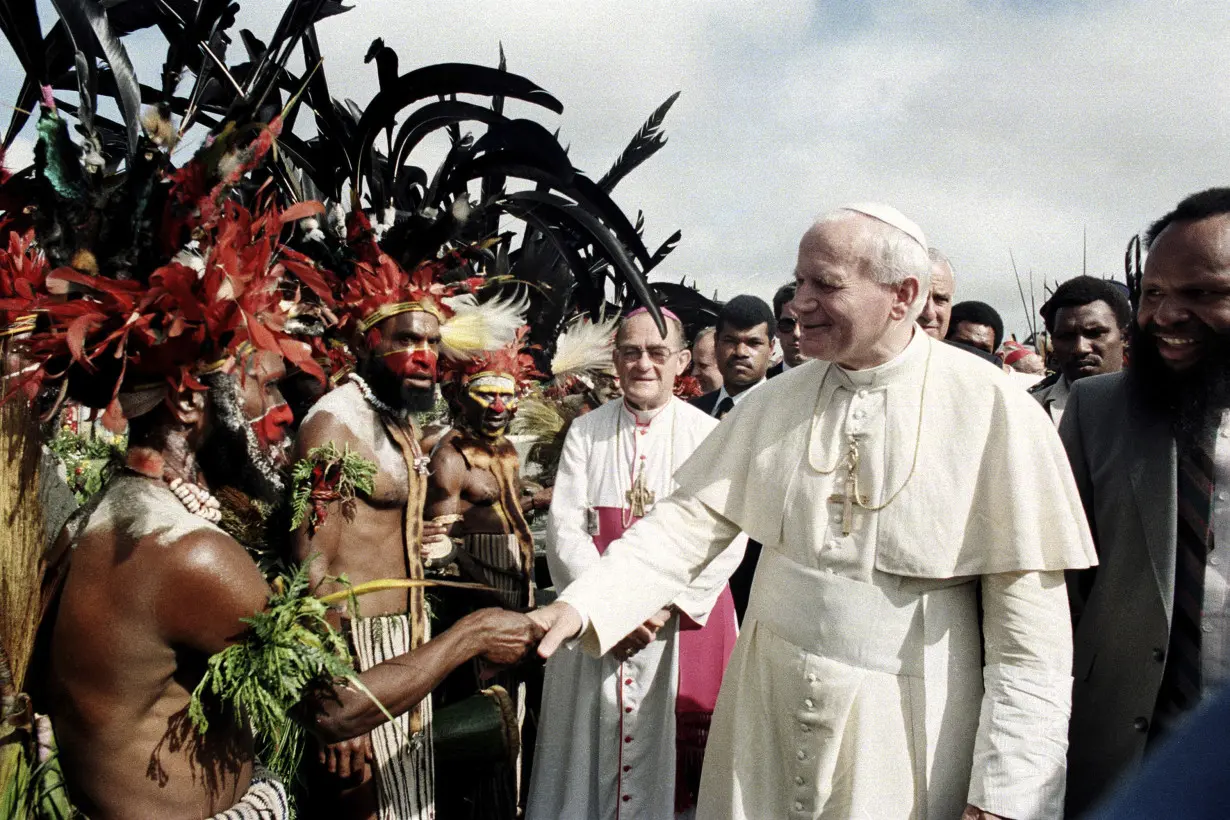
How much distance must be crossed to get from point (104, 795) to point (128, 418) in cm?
90

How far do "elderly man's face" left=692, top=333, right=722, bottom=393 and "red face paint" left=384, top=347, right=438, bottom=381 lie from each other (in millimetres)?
4003

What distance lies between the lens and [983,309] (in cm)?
589

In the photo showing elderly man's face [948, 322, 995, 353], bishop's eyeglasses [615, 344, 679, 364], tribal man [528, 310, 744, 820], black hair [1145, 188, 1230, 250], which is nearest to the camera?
black hair [1145, 188, 1230, 250]

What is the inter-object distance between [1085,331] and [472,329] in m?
2.98

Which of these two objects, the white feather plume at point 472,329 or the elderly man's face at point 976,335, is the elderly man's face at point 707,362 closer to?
the elderly man's face at point 976,335

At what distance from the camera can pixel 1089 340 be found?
15.6ft

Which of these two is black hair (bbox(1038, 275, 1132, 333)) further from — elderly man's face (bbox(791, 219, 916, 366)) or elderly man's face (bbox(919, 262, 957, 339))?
elderly man's face (bbox(791, 219, 916, 366))

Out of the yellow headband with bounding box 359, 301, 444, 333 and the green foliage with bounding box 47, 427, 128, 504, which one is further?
the green foliage with bounding box 47, 427, 128, 504

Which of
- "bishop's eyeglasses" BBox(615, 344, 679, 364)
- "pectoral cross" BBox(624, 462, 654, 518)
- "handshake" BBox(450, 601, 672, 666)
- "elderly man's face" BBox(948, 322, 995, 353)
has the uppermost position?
"elderly man's face" BBox(948, 322, 995, 353)

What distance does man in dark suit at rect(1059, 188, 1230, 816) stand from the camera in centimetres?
266

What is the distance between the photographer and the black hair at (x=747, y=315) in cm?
612

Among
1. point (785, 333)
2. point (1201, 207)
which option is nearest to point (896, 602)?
point (1201, 207)

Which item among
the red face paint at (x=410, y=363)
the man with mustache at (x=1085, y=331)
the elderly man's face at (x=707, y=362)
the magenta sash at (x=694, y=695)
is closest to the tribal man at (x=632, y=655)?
the magenta sash at (x=694, y=695)

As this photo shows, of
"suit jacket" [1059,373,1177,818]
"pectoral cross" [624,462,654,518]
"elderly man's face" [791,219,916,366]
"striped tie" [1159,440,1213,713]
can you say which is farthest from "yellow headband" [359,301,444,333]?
"striped tie" [1159,440,1213,713]
